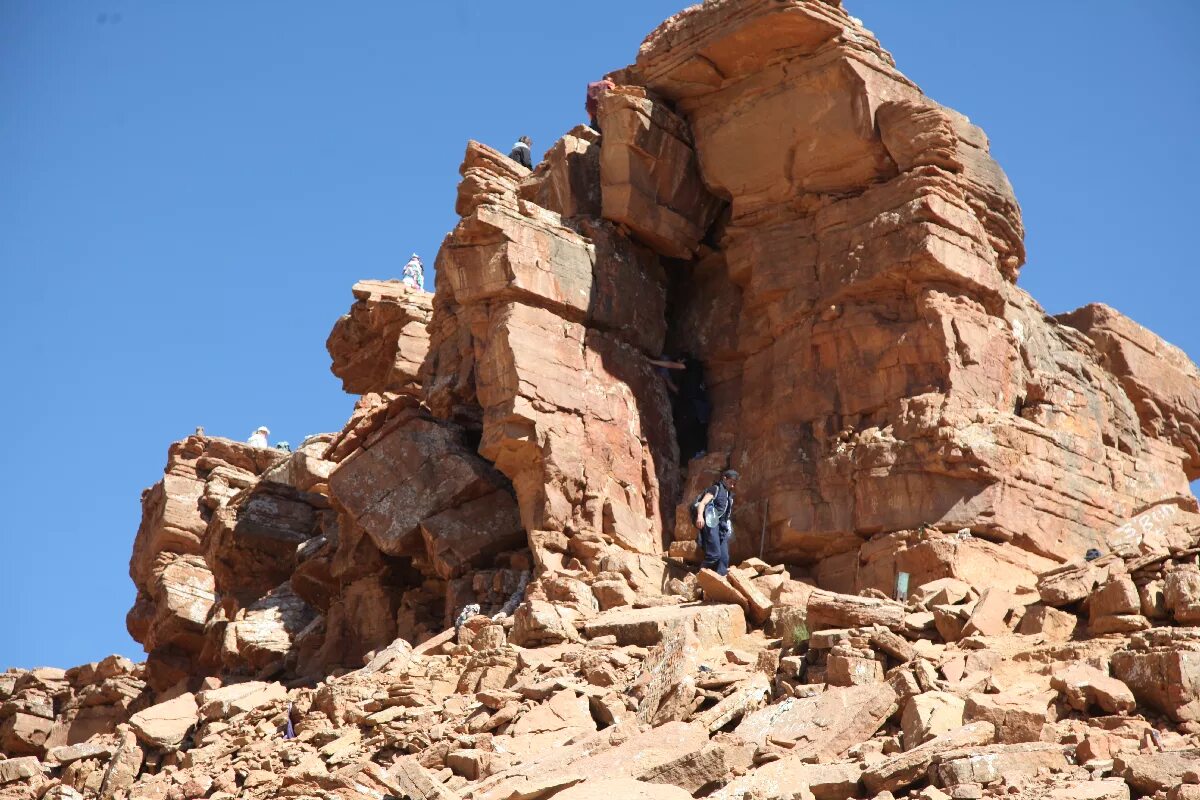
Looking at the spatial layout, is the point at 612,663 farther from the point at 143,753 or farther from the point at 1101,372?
the point at 1101,372

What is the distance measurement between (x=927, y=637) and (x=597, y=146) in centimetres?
1206

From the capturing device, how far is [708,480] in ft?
76.9

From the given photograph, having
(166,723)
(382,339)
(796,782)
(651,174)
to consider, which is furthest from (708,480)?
(796,782)

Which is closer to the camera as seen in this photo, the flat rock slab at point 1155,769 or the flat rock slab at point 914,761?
the flat rock slab at point 1155,769

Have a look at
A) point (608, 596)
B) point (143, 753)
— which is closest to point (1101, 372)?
point (608, 596)

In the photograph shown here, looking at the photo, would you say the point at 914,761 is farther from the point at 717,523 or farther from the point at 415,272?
the point at 415,272

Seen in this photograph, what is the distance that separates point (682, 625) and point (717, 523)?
150 inches

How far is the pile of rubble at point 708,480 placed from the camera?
52.9ft

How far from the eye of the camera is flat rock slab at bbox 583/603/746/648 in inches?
703

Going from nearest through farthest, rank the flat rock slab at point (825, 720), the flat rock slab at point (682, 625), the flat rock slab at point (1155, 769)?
1. the flat rock slab at point (1155, 769)
2. the flat rock slab at point (825, 720)
3. the flat rock slab at point (682, 625)

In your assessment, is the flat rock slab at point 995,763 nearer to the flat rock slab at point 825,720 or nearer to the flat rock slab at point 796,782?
the flat rock slab at point 796,782

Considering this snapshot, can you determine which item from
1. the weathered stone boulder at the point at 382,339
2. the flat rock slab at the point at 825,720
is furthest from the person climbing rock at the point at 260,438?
the flat rock slab at the point at 825,720

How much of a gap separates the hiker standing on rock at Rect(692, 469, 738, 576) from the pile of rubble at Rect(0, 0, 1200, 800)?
0.58 metres

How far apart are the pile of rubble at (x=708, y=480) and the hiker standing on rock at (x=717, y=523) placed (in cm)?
58
